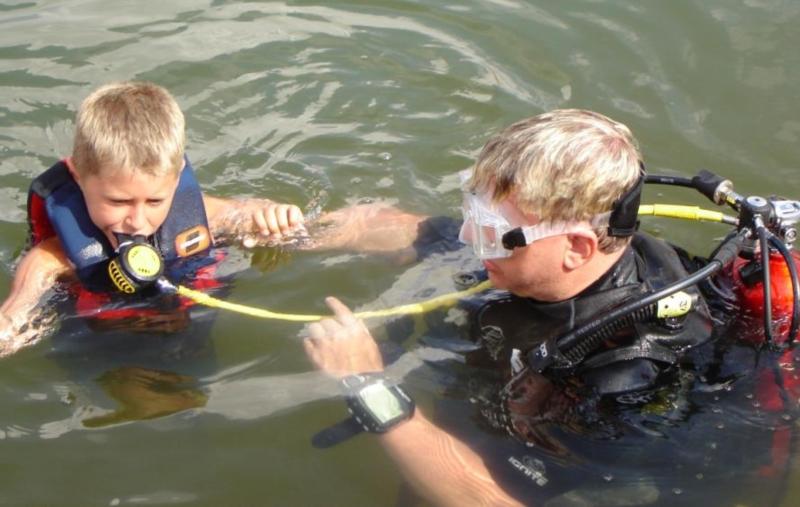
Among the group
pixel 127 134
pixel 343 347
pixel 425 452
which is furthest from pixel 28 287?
pixel 425 452

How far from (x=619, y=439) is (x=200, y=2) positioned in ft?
14.0

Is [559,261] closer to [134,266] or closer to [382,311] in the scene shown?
[382,311]

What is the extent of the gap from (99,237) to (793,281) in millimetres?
2536

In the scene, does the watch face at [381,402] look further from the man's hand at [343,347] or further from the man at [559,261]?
the man's hand at [343,347]

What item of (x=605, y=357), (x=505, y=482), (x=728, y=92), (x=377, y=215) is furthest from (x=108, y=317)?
(x=728, y=92)

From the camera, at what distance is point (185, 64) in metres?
5.52

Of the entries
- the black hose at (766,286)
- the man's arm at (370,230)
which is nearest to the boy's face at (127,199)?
the man's arm at (370,230)

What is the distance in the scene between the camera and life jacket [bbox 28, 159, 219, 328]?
3633 millimetres

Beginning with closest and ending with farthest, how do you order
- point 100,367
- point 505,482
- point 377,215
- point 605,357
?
point 605,357
point 505,482
point 100,367
point 377,215

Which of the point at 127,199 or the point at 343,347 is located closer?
the point at 343,347

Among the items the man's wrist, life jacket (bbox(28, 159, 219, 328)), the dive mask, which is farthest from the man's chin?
life jacket (bbox(28, 159, 219, 328))

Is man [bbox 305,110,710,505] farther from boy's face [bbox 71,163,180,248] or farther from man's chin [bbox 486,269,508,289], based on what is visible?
boy's face [bbox 71,163,180,248]

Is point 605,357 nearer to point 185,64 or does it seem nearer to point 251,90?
point 251,90

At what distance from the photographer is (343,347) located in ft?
10.8
